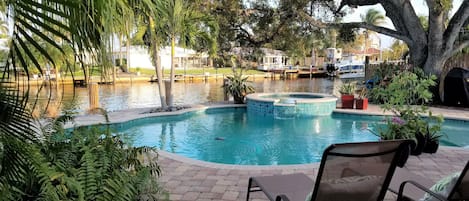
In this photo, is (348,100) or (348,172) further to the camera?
(348,100)

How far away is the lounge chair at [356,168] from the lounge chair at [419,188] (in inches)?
12.5

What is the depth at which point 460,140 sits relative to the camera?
8.09 metres

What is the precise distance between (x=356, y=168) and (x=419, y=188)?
2.21 ft

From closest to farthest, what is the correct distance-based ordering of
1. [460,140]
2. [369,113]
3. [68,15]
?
[68,15], [460,140], [369,113]

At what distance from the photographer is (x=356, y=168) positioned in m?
2.29

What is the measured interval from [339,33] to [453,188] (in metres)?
12.8

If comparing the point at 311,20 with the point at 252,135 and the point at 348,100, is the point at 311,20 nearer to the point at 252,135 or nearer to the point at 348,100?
the point at 348,100

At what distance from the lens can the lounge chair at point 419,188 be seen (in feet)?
7.53

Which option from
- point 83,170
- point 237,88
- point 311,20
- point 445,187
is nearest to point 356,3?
point 311,20

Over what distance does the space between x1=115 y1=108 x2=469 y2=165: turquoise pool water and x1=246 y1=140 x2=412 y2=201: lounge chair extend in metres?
3.97

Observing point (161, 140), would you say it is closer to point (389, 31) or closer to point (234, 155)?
point (234, 155)

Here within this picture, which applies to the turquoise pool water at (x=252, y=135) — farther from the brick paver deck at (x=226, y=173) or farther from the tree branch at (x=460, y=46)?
the tree branch at (x=460, y=46)

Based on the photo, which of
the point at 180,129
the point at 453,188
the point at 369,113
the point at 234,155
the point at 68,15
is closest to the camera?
the point at 68,15

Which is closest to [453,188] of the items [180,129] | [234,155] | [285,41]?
[234,155]
